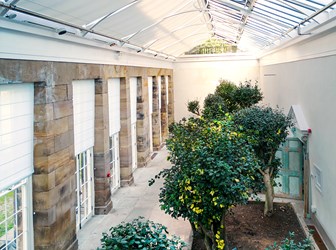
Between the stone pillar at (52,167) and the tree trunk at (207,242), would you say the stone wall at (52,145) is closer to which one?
the stone pillar at (52,167)

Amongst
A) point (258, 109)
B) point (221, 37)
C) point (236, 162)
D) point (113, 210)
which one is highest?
point (221, 37)

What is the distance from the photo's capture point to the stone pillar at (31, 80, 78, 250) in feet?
19.8

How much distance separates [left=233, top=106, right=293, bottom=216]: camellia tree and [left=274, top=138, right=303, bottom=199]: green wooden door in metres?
1.49

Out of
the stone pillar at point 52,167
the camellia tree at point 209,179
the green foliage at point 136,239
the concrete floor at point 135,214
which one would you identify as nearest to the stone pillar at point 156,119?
the concrete floor at point 135,214

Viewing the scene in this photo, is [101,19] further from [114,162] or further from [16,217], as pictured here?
[114,162]

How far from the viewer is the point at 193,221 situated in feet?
17.7

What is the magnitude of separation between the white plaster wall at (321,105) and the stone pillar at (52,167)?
210 inches

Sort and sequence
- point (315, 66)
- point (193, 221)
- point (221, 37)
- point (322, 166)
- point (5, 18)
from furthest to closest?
point (221, 37) → point (315, 66) → point (322, 166) → point (193, 221) → point (5, 18)

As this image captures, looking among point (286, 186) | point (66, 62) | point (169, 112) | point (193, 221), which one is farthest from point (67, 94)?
point (169, 112)

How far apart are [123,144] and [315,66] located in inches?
252

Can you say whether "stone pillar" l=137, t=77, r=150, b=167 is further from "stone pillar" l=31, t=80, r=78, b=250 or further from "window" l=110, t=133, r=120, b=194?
"stone pillar" l=31, t=80, r=78, b=250

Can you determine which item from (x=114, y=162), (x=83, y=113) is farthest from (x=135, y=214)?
(x=83, y=113)

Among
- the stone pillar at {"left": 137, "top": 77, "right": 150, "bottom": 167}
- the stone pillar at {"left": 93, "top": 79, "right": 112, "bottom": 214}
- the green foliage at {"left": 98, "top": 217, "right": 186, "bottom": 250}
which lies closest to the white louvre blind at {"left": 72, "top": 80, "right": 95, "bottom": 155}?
the stone pillar at {"left": 93, "top": 79, "right": 112, "bottom": 214}

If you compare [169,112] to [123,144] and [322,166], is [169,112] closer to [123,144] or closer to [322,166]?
[123,144]
